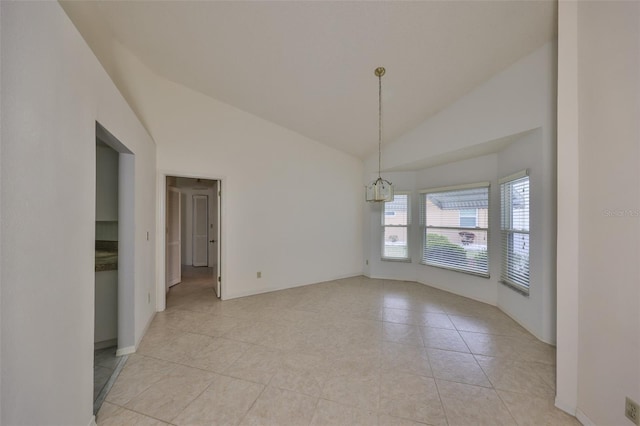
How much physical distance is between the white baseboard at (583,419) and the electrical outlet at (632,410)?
0.98 feet

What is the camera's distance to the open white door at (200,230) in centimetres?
710

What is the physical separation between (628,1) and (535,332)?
308 cm

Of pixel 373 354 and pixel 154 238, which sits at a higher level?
pixel 154 238

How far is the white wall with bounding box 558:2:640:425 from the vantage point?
1.37 meters

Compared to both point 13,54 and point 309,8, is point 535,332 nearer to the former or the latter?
point 309,8

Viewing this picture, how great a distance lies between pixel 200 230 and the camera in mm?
7148

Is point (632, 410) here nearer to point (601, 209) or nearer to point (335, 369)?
point (601, 209)

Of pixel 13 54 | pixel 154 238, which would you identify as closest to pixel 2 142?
pixel 13 54

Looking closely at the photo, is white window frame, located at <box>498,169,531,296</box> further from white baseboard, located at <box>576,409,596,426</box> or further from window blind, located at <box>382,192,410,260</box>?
window blind, located at <box>382,192,410,260</box>

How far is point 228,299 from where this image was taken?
4.05 m

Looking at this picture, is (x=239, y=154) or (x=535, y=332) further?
(x=239, y=154)

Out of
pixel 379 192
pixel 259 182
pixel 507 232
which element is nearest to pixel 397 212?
pixel 507 232

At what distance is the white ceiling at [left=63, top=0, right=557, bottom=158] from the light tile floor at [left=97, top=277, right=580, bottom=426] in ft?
10.2

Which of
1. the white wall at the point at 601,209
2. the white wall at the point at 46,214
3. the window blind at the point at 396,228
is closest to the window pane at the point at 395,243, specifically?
the window blind at the point at 396,228
